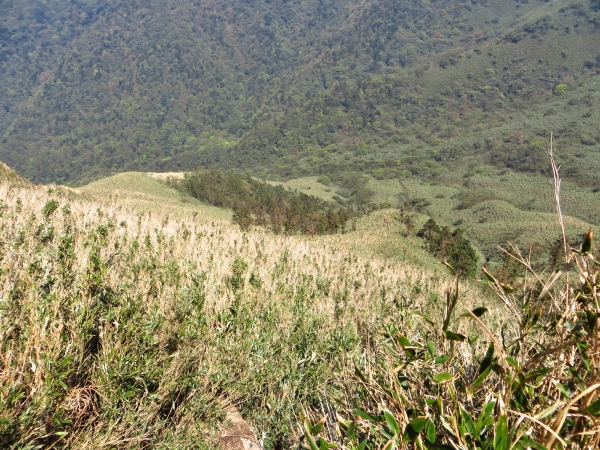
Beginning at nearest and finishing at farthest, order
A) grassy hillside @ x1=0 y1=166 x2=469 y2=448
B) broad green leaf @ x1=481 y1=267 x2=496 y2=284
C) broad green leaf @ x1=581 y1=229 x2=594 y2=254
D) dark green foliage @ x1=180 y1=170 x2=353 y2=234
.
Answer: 1. broad green leaf @ x1=581 y1=229 x2=594 y2=254
2. broad green leaf @ x1=481 y1=267 x2=496 y2=284
3. grassy hillside @ x1=0 y1=166 x2=469 y2=448
4. dark green foliage @ x1=180 y1=170 x2=353 y2=234

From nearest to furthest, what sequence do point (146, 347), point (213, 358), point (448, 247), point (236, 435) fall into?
point (146, 347) → point (236, 435) → point (213, 358) → point (448, 247)

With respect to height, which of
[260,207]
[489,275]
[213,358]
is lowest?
[260,207]

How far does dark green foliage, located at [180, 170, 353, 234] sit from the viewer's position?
67.2 feet

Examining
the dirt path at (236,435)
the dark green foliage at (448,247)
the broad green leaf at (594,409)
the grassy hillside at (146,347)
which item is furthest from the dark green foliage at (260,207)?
the broad green leaf at (594,409)

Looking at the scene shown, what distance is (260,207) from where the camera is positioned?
1175 inches

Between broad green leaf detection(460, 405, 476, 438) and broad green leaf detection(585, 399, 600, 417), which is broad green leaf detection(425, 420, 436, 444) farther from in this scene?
broad green leaf detection(585, 399, 600, 417)

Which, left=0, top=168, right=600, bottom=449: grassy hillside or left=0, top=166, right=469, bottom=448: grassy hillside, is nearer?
left=0, top=168, right=600, bottom=449: grassy hillside

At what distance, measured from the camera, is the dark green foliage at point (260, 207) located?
2048 centimetres

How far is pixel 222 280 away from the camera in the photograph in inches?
187

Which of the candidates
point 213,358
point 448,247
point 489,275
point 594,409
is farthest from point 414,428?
point 448,247

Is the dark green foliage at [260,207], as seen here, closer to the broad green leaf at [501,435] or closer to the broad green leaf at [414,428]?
the broad green leaf at [414,428]

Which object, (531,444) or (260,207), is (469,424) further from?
(260,207)

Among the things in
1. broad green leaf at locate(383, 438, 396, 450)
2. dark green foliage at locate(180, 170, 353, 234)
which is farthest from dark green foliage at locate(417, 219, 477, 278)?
broad green leaf at locate(383, 438, 396, 450)

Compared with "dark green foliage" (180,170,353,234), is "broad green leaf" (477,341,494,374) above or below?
above
